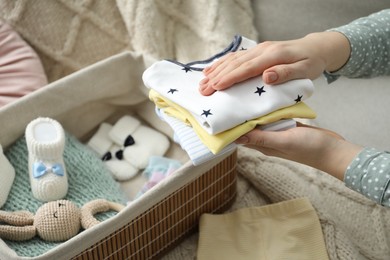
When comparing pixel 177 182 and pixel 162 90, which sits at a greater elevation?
pixel 162 90

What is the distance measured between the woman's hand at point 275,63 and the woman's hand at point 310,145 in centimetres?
9

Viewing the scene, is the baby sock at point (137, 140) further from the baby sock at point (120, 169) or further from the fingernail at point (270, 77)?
the fingernail at point (270, 77)

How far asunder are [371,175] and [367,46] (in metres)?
0.33

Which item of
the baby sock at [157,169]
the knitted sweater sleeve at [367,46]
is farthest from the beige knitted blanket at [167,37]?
the knitted sweater sleeve at [367,46]

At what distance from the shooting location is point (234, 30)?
53.7 inches

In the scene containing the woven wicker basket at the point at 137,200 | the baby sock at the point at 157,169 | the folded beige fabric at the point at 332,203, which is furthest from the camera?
the baby sock at the point at 157,169

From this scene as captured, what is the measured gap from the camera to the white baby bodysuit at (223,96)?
2.77 ft

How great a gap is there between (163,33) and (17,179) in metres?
0.53

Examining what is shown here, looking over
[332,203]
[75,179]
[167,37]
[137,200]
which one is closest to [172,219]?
[137,200]

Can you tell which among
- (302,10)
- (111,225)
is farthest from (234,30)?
(111,225)

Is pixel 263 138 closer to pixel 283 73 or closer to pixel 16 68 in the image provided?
pixel 283 73

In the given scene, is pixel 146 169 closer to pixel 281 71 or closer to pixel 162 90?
pixel 162 90

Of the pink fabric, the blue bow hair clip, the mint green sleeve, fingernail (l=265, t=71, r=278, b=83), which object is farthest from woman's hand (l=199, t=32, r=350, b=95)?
the pink fabric

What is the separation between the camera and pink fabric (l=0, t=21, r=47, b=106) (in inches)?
50.1
